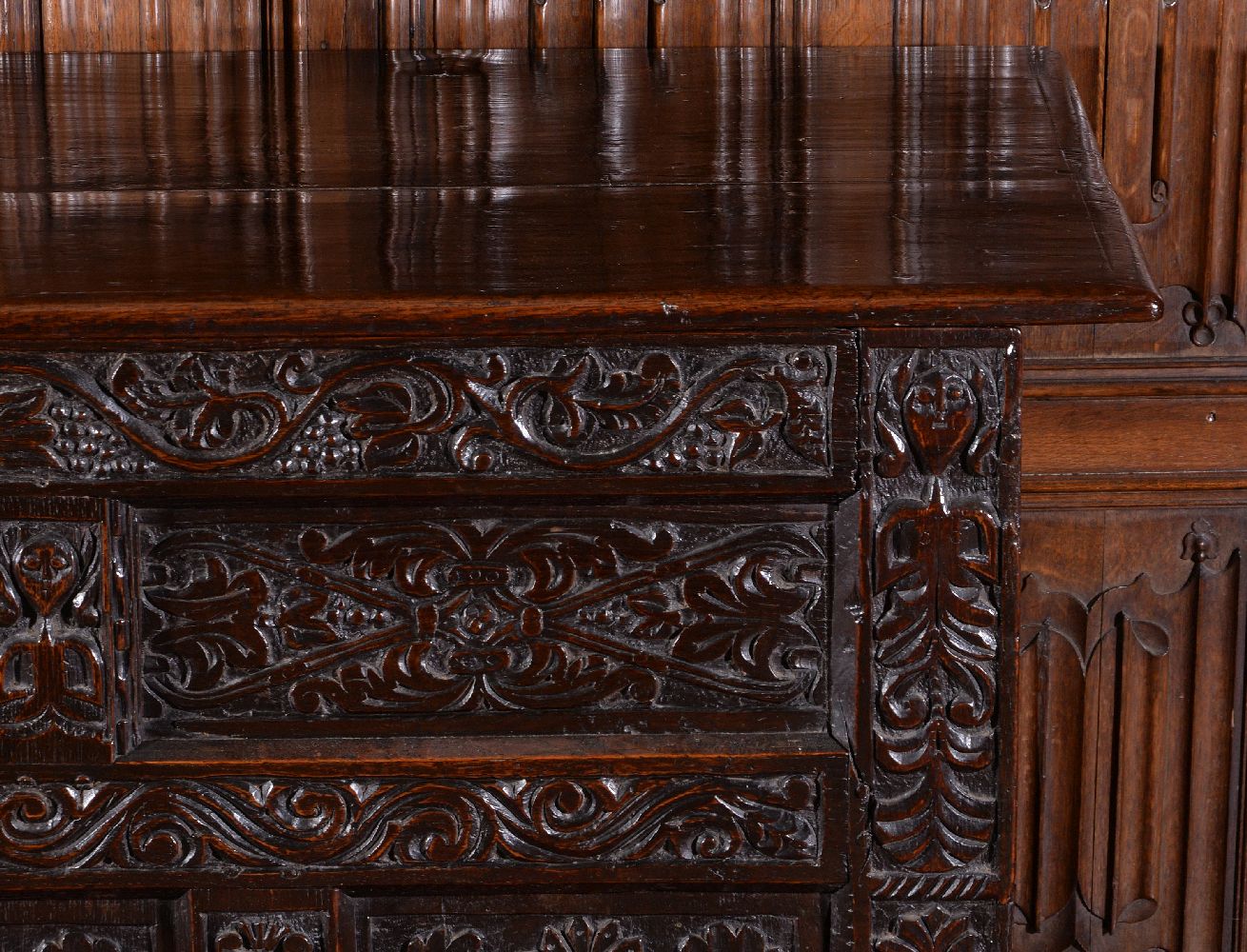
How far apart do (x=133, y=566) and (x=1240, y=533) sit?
105 centimetres

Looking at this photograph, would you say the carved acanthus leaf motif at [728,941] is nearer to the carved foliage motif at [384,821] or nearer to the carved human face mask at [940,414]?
the carved foliage motif at [384,821]

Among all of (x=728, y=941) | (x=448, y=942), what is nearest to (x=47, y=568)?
(x=448, y=942)

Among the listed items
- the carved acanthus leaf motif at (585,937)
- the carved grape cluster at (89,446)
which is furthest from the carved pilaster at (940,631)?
the carved grape cluster at (89,446)

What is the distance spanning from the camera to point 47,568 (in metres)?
0.79

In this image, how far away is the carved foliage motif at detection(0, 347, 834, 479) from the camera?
2.52ft

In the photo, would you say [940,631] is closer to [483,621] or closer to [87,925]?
[483,621]

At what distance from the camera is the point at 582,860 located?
84 cm

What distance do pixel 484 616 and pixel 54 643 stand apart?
23cm

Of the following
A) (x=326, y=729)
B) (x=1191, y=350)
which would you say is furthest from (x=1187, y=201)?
(x=326, y=729)

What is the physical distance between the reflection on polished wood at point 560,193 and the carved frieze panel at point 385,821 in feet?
0.88

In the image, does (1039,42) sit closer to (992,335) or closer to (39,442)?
(992,335)

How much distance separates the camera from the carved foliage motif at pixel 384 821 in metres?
0.82

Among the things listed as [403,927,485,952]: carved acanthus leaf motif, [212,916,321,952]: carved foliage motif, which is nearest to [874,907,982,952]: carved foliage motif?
[403,927,485,952]: carved acanthus leaf motif

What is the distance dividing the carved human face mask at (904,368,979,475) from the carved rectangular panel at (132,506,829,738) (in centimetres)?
8
